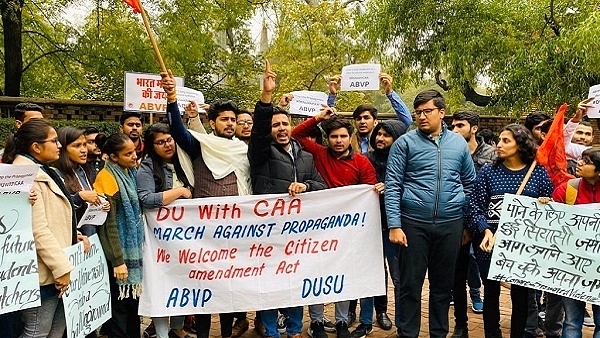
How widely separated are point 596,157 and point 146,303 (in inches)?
133

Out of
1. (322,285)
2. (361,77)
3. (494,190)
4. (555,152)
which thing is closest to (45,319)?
(322,285)

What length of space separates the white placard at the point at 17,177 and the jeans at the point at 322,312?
95.9 inches

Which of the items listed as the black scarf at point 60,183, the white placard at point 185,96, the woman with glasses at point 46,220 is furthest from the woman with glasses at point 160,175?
the white placard at point 185,96

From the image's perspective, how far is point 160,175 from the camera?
4371 millimetres

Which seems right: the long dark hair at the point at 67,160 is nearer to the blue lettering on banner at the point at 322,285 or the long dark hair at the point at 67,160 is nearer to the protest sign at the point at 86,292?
the protest sign at the point at 86,292

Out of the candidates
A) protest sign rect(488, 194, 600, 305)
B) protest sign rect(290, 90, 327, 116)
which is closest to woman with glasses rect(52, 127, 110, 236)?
protest sign rect(488, 194, 600, 305)

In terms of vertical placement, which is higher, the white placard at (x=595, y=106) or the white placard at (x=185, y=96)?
the white placard at (x=185, y=96)

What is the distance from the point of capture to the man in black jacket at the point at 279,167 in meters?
4.37

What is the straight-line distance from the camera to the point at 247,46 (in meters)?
14.6

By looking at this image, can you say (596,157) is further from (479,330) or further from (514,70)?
(514,70)

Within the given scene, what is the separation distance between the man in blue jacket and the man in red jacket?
421 millimetres

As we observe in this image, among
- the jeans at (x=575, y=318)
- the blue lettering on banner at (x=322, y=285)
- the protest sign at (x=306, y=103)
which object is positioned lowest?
the jeans at (x=575, y=318)

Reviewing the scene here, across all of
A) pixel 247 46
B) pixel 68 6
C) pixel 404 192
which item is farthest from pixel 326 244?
pixel 247 46

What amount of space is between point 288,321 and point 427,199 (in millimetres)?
1532
